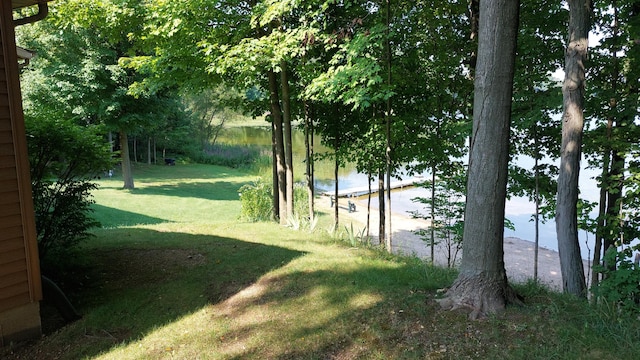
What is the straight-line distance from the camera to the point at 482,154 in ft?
11.2

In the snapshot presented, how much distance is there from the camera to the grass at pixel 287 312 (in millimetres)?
3104

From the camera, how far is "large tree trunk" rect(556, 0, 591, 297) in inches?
219

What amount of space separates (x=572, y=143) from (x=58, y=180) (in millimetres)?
7348

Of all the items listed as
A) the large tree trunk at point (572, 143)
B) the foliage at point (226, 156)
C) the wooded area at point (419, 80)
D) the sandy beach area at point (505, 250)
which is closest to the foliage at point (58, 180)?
the wooded area at point (419, 80)

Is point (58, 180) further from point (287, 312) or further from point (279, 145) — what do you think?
point (279, 145)

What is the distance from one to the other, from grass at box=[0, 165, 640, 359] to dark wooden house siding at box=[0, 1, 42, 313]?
64 centimetres

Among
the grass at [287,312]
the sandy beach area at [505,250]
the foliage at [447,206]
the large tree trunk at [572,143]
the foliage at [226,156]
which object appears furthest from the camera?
the foliage at [226,156]

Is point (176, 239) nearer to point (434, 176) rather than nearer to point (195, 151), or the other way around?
point (434, 176)

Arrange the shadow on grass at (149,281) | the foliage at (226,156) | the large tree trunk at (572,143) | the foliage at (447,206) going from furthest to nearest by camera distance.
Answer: the foliage at (226,156) → the foliage at (447,206) → the large tree trunk at (572,143) → the shadow on grass at (149,281)

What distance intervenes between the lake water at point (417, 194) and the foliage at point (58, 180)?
19.5 feet

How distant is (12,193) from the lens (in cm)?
406

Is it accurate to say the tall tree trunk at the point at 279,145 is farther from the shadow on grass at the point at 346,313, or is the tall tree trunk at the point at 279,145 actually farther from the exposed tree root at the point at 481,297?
Answer: the exposed tree root at the point at 481,297

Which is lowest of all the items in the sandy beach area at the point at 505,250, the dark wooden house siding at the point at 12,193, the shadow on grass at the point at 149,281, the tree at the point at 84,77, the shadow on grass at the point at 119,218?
the sandy beach area at the point at 505,250

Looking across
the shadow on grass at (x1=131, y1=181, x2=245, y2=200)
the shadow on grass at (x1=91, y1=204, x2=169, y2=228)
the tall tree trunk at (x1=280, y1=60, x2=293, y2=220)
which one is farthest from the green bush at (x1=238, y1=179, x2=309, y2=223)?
the shadow on grass at (x1=131, y1=181, x2=245, y2=200)
